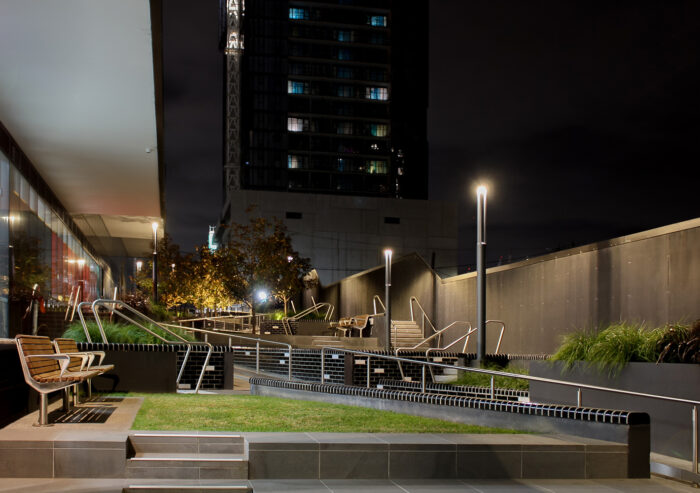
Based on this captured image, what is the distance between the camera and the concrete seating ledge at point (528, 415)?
293 inches

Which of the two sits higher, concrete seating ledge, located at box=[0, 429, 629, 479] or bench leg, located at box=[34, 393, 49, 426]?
bench leg, located at box=[34, 393, 49, 426]

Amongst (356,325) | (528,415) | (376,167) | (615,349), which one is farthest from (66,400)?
(376,167)

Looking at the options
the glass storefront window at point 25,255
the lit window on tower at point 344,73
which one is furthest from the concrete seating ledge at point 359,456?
the lit window on tower at point 344,73

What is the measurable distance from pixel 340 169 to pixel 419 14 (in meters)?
28.3

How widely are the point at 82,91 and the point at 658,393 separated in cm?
993

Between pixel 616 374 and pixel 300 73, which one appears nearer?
pixel 616 374

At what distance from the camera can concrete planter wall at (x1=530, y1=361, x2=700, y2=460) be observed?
8180 mm

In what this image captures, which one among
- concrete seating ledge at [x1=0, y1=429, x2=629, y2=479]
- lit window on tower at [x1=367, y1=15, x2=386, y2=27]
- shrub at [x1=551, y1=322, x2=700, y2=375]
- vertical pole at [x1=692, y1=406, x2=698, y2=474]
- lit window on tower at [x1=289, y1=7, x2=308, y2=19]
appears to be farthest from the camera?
lit window on tower at [x1=289, y1=7, x2=308, y2=19]

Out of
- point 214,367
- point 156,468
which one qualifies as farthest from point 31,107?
point 156,468

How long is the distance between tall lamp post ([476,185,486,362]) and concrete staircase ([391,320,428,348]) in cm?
1148

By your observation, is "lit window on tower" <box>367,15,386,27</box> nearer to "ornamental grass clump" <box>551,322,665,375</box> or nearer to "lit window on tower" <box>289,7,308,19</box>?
"lit window on tower" <box>289,7,308,19</box>

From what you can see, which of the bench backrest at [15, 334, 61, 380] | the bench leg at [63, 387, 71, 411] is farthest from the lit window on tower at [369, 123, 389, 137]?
the bench leg at [63, 387, 71, 411]

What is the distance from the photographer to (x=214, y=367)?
14.4 m

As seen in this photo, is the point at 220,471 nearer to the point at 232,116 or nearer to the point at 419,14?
the point at 419,14
